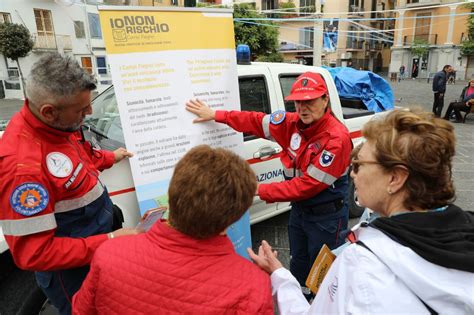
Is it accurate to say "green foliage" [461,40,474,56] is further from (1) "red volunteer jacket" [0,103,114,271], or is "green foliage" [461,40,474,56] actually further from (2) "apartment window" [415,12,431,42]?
(1) "red volunteer jacket" [0,103,114,271]

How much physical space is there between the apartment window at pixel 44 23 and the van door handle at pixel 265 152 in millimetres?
25225

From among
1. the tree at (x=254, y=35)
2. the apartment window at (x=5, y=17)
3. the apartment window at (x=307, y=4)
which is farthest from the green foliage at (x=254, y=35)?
the apartment window at (x=307, y=4)

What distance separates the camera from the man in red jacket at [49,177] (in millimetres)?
1274

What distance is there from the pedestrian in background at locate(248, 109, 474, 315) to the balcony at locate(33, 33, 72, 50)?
26300mm

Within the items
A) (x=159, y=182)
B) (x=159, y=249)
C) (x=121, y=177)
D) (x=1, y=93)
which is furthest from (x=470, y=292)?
(x=1, y=93)

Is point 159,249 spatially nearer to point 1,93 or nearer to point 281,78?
point 281,78

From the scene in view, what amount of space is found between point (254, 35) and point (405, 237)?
24028mm

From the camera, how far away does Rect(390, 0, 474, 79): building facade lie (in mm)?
36312

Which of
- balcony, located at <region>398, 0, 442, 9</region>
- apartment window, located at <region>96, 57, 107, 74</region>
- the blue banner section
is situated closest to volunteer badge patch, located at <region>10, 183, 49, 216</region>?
the blue banner section

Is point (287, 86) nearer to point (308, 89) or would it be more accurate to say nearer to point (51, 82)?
point (308, 89)

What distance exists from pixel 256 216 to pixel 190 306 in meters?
2.34

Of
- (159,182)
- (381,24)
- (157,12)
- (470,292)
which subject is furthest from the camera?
(381,24)

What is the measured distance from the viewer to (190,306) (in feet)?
3.32

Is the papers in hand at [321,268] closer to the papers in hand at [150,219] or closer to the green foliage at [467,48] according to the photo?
the papers in hand at [150,219]
